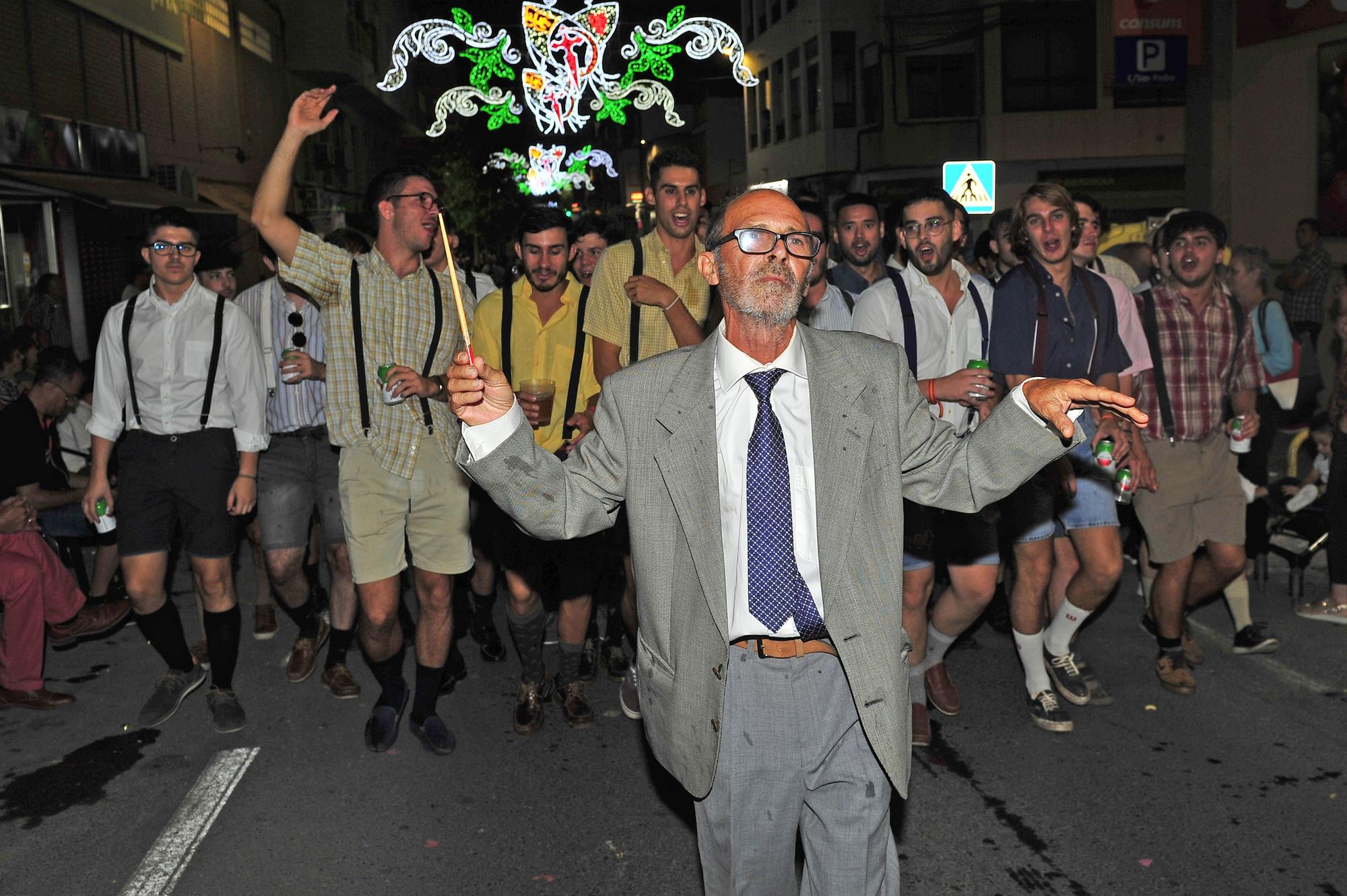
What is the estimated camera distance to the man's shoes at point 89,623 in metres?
7.27

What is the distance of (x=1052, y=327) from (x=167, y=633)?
4.45 meters

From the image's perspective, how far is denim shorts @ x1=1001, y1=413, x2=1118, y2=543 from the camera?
18.6 feet

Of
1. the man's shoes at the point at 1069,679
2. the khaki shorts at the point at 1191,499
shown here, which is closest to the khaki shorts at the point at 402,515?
the man's shoes at the point at 1069,679

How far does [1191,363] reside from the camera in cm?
599

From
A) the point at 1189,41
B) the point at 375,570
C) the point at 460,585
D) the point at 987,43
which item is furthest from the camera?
the point at 987,43

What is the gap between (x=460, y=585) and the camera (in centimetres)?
766

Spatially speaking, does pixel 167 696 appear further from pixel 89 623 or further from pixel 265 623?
pixel 89 623

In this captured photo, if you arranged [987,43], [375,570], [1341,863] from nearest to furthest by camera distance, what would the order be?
[1341,863]
[375,570]
[987,43]

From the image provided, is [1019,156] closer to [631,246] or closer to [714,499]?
[631,246]

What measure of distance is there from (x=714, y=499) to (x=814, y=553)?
0.94 ft

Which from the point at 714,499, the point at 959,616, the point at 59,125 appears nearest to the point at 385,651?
Result: the point at 959,616

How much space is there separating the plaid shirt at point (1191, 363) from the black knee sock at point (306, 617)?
4.51 metres

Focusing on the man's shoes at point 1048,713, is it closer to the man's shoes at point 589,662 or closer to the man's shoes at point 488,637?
the man's shoes at point 589,662

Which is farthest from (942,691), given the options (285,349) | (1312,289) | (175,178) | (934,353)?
(175,178)
